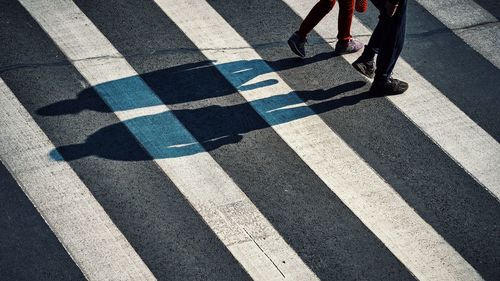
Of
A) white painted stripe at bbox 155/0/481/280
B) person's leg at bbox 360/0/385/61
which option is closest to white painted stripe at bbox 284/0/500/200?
person's leg at bbox 360/0/385/61

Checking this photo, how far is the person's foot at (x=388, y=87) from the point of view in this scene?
321 inches

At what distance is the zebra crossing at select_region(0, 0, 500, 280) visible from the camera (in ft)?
21.5

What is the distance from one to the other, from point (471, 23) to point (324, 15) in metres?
1.97

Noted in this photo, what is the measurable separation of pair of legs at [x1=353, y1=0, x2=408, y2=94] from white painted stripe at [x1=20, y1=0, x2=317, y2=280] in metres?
1.96

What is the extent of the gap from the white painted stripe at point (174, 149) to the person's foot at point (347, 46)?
6.49ft

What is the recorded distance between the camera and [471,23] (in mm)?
9391

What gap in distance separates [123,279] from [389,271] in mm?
1986

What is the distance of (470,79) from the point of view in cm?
862

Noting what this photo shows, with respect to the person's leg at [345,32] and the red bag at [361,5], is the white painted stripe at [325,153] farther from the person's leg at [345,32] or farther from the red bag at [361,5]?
the red bag at [361,5]

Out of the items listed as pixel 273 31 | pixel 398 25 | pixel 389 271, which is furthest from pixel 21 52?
pixel 389 271

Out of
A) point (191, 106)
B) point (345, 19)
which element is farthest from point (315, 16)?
point (191, 106)

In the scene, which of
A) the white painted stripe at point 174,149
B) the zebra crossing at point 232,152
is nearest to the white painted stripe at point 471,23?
the zebra crossing at point 232,152

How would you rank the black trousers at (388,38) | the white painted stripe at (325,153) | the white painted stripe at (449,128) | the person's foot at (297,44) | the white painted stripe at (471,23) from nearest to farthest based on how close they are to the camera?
the white painted stripe at (325,153)
the white painted stripe at (449,128)
the black trousers at (388,38)
the person's foot at (297,44)
the white painted stripe at (471,23)

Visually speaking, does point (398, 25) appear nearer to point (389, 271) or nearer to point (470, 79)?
point (470, 79)
